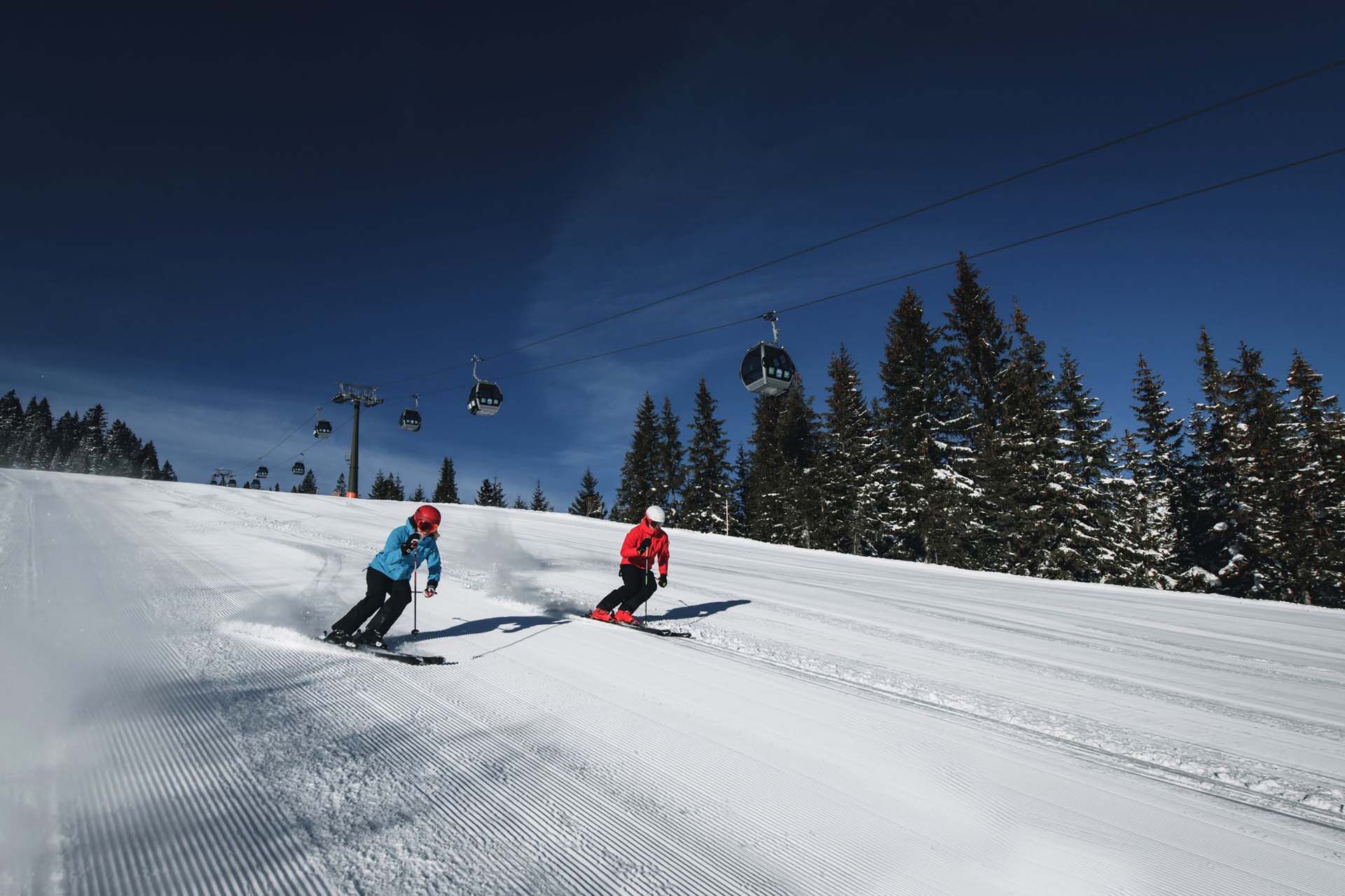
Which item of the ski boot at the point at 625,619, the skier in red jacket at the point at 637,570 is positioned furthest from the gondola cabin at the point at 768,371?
the ski boot at the point at 625,619

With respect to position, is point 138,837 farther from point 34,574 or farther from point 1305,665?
point 1305,665

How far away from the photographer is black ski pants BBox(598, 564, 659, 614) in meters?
7.34

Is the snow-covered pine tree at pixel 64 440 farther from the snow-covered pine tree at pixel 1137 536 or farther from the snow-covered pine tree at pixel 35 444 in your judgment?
the snow-covered pine tree at pixel 1137 536

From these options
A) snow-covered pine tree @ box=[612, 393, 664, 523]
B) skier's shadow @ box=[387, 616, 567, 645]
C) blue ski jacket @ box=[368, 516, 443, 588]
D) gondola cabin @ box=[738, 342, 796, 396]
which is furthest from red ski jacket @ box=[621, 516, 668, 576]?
snow-covered pine tree @ box=[612, 393, 664, 523]

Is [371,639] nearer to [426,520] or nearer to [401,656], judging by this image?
[401,656]

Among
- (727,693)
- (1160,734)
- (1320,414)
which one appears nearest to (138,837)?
(727,693)

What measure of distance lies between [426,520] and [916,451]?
31427mm

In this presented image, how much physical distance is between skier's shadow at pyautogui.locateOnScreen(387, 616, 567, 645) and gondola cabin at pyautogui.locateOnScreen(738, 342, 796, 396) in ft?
30.2

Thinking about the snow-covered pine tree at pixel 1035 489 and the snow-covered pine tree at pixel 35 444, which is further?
the snow-covered pine tree at pixel 35 444

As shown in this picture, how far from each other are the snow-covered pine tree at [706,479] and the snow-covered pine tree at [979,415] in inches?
817

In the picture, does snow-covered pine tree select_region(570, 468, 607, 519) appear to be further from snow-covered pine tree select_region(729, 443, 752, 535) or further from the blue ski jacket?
the blue ski jacket

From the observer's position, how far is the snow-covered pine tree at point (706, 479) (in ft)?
156

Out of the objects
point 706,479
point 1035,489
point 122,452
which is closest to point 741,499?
point 706,479

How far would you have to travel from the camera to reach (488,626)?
669 centimetres
